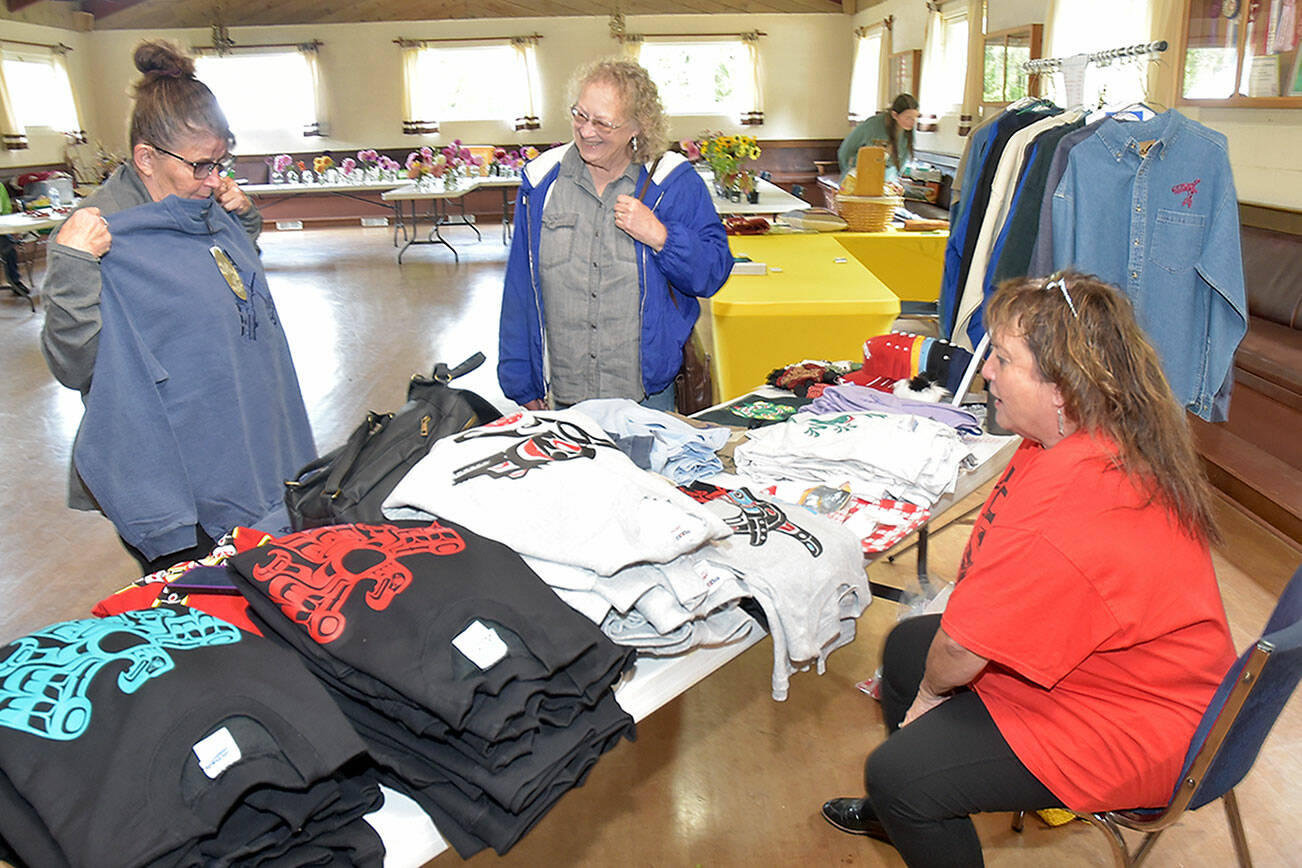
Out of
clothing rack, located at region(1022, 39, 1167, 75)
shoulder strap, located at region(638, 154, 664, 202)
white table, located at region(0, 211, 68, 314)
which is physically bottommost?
white table, located at region(0, 211, 68, 314)

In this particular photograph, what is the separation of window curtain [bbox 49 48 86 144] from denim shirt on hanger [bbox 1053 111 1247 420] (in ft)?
45.6

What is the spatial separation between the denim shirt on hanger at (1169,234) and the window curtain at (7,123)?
43.1ft

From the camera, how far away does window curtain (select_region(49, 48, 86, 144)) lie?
12.7 meters

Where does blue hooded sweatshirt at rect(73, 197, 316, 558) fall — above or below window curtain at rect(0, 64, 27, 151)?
below

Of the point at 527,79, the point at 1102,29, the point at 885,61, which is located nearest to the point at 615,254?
the point at 1102,29

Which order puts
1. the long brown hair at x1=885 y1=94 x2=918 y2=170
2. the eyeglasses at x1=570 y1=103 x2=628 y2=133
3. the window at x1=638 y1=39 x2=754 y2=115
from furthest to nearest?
the window at x1=638 y1=39 x2=754 y2=115 → the long brown hair at x1=885 y1=94 x2=918 y2=170 → the eyeglasses at x1=570 y1=103 x2=628 y2=133

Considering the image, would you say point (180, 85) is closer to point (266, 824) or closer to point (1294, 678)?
point (266, 824)

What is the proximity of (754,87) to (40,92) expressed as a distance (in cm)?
1026

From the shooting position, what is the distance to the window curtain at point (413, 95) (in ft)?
44.2

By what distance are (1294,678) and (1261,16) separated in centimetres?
414

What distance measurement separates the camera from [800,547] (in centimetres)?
141

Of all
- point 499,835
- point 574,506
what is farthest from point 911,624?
point 499,835

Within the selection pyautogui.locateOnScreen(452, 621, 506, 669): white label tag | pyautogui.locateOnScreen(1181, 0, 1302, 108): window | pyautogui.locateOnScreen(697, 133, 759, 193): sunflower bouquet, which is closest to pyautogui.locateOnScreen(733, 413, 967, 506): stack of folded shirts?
pyautogui.locateOnScreen(452, 621, 506, 669): white label tag

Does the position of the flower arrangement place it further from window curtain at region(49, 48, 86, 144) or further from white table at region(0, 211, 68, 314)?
window curtain at region(49, 48, 86, 144)
